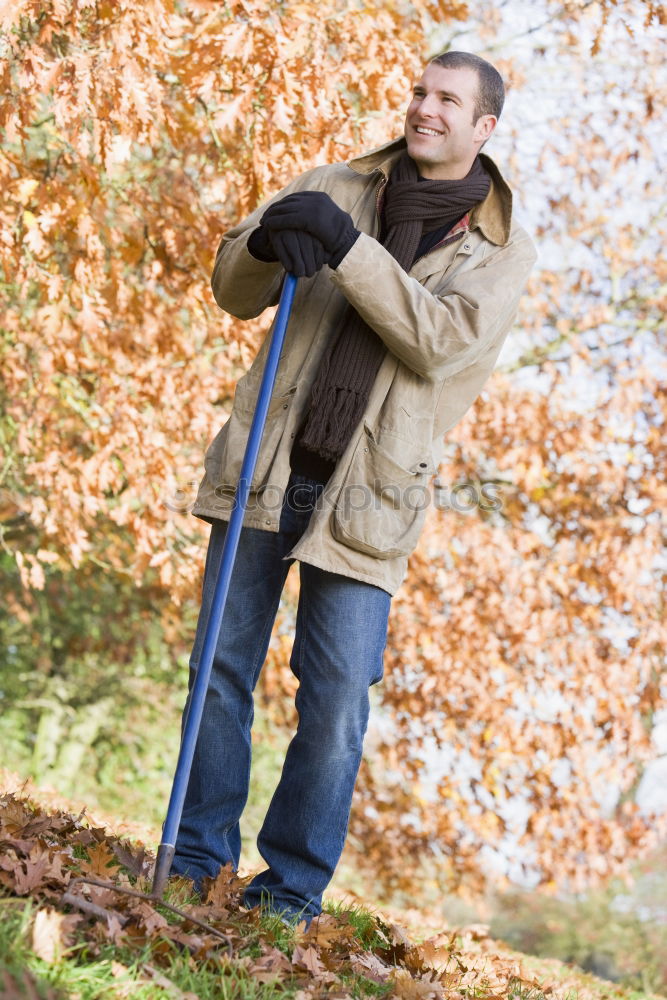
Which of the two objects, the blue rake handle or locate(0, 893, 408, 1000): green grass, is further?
the blue rake handle

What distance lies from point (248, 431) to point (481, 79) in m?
1.07

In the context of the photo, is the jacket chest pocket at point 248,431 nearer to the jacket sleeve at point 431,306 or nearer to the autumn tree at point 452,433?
the jacket sleeve at point 431,306

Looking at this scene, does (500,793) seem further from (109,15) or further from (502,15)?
(502,15)

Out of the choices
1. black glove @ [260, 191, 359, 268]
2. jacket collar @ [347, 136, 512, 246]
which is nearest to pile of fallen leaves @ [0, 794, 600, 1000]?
black glove @ [260, 191, 359, 268]

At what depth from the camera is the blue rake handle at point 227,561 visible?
2418 millimetres

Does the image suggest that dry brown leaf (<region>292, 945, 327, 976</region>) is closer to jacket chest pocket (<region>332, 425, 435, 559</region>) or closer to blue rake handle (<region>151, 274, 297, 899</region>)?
blue rake handle (<region>151, 274, 297, 899</region>)

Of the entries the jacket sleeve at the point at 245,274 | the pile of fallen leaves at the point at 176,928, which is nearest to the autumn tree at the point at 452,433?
the jacket sleeve at the point at 245,274

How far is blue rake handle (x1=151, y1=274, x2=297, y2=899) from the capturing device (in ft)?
7.93

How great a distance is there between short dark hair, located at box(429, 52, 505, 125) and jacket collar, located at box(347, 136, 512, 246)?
0.12m

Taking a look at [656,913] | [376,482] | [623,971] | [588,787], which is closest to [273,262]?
[376,482]

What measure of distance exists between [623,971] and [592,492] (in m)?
6.99

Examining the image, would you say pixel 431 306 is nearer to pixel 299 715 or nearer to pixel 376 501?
pixel 376 501

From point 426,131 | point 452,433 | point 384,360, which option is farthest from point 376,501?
point 452,433

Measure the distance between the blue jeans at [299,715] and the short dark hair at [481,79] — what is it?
1.05 m
